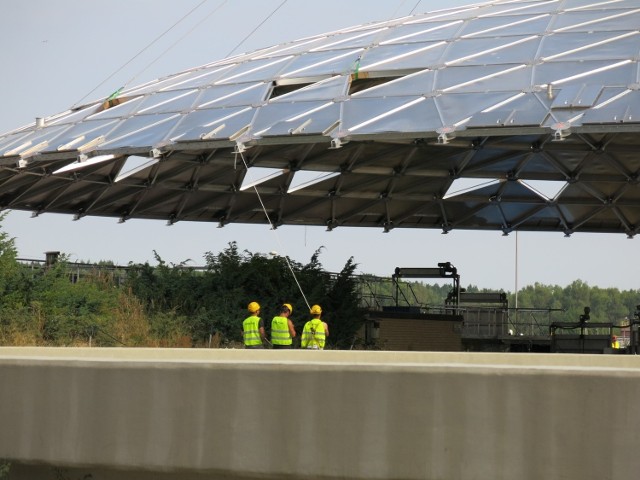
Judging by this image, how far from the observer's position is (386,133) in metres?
28.9

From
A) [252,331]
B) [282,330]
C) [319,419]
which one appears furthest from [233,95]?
[319,419]

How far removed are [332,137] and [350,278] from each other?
20.7 meters

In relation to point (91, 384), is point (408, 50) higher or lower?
higher

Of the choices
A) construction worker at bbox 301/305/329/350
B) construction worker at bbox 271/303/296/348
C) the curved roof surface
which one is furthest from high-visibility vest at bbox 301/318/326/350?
the curved roof surface

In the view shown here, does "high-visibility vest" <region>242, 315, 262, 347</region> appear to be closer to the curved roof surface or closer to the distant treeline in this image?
the curved roof surface

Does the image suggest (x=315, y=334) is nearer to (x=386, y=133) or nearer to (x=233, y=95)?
(x=386, y=133)

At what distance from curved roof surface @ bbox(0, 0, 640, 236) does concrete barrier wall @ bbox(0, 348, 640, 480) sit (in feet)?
53.7

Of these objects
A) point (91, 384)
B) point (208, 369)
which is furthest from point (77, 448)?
point (208, 369)

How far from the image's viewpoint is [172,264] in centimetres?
4522

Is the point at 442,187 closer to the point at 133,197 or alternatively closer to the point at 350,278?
the point at 350,278

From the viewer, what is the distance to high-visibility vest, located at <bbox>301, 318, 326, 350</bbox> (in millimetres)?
28219

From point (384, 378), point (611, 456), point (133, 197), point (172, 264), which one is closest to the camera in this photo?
point (611, 456)

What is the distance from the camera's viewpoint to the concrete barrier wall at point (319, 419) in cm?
1122

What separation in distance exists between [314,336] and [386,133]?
5.75 metres
